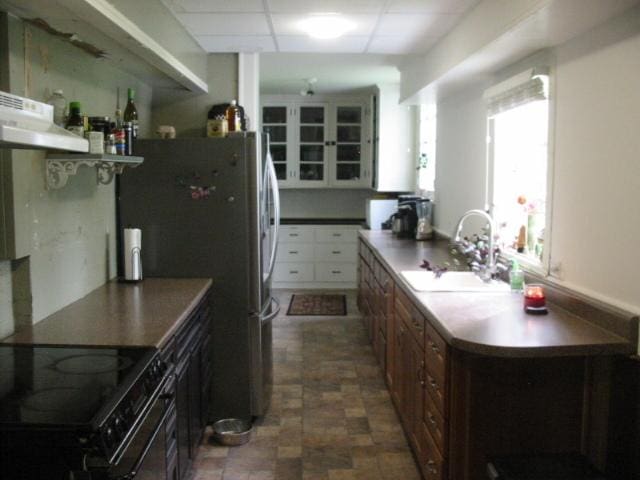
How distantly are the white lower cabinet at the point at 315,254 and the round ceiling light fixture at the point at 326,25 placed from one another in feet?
12.4

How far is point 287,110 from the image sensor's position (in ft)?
24.6

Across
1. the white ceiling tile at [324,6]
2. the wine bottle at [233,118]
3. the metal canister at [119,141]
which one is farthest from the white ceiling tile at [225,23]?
the metal canister at [119,141]

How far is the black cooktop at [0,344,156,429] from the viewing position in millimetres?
1567

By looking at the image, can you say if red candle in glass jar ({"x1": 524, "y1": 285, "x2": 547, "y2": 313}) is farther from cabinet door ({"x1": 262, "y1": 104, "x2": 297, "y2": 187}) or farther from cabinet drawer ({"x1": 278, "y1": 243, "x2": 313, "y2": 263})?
cabinet door ({"x1": 262, "y1": 104, "x2": 297, "y2": 187})

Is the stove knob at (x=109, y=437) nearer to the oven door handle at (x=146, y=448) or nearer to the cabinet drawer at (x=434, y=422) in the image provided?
the oven door handle at (x=146, y=448)

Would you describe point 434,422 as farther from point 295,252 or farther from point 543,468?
point 295,252

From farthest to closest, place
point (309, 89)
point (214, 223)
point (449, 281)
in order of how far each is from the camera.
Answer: point (309, 89) < point (449, 281) < point (214, 223)

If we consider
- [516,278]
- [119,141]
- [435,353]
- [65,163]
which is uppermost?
[119,141]

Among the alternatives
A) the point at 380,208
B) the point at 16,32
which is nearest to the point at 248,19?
the point at 16,32

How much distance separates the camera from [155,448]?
6.85 feet

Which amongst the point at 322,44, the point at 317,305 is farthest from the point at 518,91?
the point at 317,305

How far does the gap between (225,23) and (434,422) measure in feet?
8.06

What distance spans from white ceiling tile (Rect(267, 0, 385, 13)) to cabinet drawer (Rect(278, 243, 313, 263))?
4.34 m

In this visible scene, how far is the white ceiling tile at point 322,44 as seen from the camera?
395 centimetres
